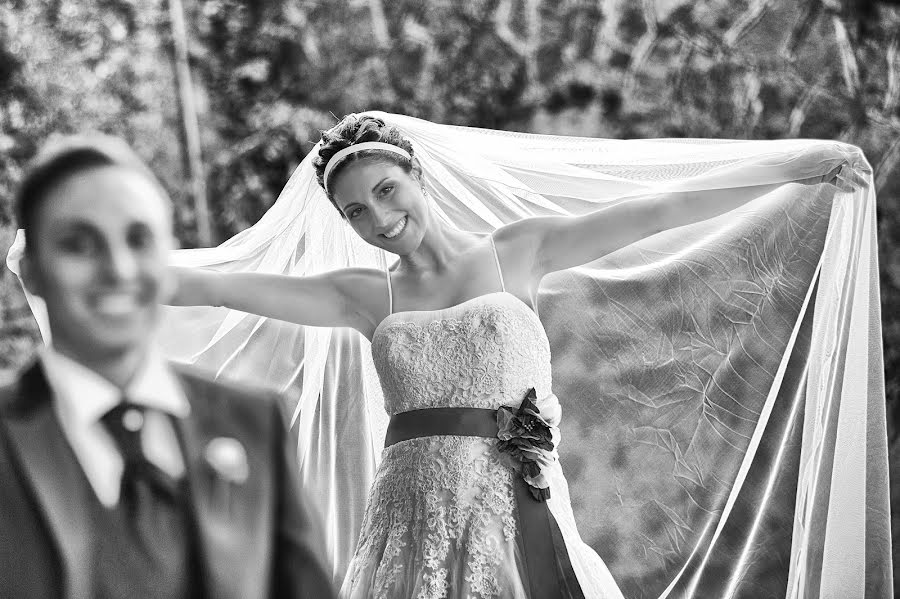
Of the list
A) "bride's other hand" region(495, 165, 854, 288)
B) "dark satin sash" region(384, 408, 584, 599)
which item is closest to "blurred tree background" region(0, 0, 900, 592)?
"bride's other hand" region(495, 165, 854, 288)

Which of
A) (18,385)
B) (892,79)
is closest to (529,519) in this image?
(18,385)

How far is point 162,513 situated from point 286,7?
6122mm

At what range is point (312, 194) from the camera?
8.46ft

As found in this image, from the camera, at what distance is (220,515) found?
84 centimetres

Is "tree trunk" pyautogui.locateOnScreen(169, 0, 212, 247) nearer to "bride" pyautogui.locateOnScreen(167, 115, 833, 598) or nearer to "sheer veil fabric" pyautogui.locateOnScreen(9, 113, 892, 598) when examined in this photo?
"sheer veil fabric" pyautogui.locateOnScreen(9, 113, 892, 598)

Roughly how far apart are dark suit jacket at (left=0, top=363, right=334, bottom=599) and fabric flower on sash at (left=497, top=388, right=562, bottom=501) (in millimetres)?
1315

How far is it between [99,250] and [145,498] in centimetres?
19

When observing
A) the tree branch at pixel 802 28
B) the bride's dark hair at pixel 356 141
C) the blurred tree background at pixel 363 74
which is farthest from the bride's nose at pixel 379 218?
the tree branch at pixel 802 28

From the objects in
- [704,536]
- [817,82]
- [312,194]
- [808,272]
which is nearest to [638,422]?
[704,536]

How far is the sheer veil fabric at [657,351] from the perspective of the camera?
8.19 feet

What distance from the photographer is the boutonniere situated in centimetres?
84

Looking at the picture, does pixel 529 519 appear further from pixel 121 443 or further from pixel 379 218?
pixel 121 443

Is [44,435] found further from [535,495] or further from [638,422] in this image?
[638,422]

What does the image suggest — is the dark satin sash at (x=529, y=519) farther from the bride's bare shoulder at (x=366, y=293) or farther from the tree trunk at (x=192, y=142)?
the tree trunk at (x=192, y=142)
